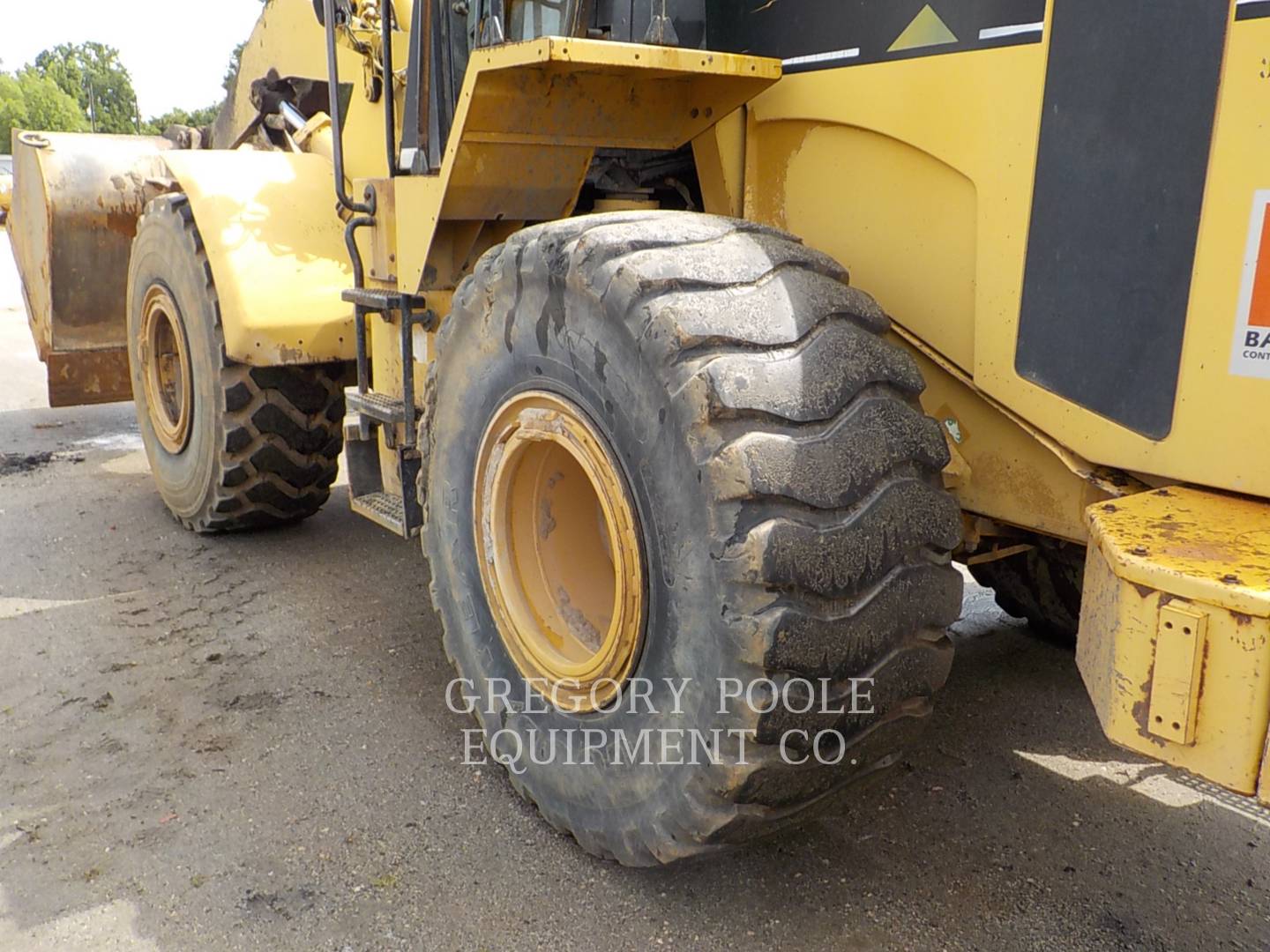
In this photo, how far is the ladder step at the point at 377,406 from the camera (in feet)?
11.7

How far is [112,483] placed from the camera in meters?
5.84

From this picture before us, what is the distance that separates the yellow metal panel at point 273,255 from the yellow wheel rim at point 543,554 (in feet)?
5.35

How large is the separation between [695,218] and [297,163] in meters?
2.73

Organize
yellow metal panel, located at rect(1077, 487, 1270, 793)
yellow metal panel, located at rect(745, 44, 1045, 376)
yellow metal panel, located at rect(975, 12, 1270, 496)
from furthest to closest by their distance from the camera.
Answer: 1. yellow metal panel, located at rect(745, 44, 1045, 376)
2. yellow metal panel, located at rect(975, 12, 1270, 496)
3. yellow metal panel, located at rect(1077, 487, 1270, 793)

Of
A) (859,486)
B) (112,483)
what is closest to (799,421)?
(859,486)

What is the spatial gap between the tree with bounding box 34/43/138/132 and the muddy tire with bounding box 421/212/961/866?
85.5 m

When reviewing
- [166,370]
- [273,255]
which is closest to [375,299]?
[273,255]

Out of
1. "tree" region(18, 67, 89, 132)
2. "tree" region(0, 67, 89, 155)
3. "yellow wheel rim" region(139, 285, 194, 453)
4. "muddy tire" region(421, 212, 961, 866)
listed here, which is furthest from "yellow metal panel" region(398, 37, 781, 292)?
"tree" region(18, 67, 89, 132)

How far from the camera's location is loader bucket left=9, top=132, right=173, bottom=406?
546cm

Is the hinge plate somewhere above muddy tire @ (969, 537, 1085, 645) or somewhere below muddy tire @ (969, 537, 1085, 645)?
above

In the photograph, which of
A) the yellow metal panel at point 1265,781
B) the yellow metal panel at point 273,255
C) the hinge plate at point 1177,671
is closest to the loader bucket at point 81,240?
the yellow metal panel at point 273,255

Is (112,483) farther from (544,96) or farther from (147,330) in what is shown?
(544,96)

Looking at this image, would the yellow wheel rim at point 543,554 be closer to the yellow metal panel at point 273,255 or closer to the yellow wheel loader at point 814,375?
the yellow wheel loader at point 814,375

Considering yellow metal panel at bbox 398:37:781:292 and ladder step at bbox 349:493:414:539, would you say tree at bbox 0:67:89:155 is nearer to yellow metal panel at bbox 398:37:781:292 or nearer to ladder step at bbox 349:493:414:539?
ladder step at bbox 349:493:414:539
